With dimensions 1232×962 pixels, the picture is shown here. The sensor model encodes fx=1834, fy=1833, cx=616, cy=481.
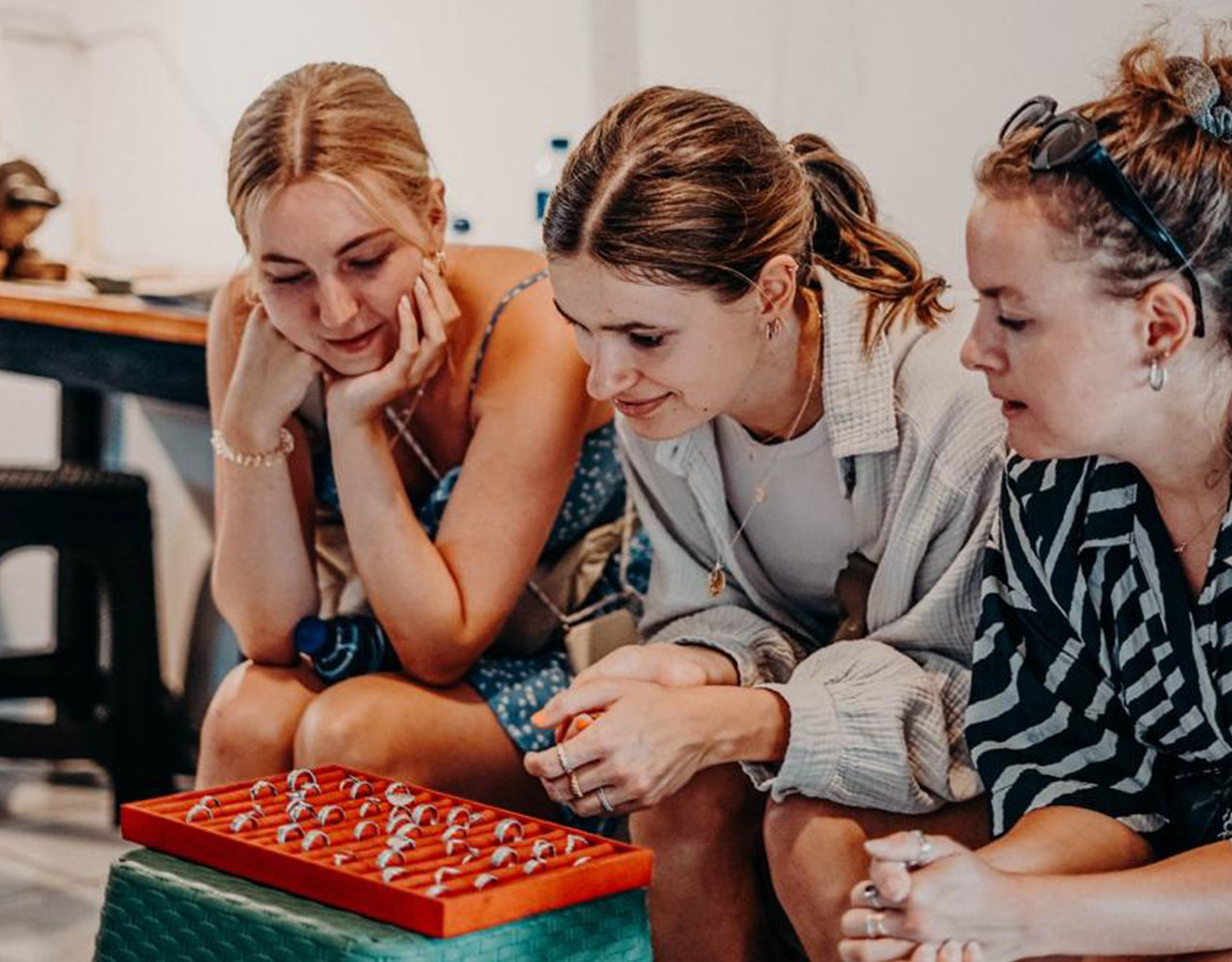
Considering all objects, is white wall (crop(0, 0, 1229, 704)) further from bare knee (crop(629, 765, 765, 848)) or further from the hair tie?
bare knee (crop(629, 765, 765, 848))

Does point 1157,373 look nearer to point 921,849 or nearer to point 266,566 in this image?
point 921,849

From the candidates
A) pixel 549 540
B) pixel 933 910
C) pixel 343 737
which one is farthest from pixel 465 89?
pixel 933 910

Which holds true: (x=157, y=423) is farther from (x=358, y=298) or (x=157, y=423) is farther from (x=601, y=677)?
(x=601, y=677)

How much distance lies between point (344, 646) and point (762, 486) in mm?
495

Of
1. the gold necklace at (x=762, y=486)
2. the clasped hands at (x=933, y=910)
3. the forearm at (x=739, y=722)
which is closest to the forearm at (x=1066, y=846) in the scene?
the clasped hands at (x=933, y=910)

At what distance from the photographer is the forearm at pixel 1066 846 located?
1.44 meters

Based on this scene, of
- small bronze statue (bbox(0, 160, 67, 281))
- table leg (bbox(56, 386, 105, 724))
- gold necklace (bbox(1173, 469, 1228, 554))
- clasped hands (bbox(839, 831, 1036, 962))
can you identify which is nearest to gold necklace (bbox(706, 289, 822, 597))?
gold necklace (bbox(1173, 469, 1228, 554))

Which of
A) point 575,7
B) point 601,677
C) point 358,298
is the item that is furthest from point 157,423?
point 601,677

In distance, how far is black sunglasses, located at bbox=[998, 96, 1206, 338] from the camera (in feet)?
4.48

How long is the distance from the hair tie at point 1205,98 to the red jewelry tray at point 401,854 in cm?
71

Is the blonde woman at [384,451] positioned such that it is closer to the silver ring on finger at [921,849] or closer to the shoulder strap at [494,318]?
the shoulder strap at [494,318]

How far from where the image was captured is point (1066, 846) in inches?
57.4

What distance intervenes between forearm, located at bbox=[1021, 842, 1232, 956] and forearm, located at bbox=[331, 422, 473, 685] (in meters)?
0.74

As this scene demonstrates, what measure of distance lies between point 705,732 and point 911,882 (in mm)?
324
